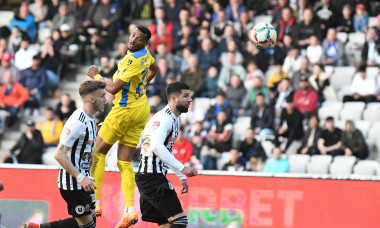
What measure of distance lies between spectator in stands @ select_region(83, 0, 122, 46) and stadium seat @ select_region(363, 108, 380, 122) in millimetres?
6967

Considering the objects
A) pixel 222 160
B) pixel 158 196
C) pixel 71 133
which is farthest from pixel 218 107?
pixel 71 133

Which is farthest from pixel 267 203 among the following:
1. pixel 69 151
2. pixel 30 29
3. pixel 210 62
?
pixel 30 29

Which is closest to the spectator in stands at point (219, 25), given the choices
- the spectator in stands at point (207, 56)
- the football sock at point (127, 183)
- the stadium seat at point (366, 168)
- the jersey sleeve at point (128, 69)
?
the spectator in stands at point (207, 56)

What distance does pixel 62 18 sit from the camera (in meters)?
21.1

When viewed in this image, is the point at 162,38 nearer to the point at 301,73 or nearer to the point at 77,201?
the point at 301,73

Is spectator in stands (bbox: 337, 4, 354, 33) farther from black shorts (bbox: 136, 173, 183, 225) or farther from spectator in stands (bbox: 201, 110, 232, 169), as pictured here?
black shorts (bbox: 136, 173, 183, 225)

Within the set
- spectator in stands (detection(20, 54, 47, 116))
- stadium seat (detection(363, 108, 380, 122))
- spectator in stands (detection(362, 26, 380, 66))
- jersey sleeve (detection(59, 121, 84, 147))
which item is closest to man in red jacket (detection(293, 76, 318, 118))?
stadium seat (detection(363, 108, 380, 122))

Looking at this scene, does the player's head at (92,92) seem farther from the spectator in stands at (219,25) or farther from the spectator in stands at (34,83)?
the spectator in stands at (34,83)

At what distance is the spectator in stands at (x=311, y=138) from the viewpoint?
1611 centimetres

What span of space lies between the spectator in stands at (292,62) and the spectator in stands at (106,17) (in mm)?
4860

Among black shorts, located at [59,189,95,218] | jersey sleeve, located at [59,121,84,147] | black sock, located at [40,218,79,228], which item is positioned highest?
jersey sleeve, located at [59,121,84,147]

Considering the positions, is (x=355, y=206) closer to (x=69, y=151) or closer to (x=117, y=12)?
(x=69, y=151)

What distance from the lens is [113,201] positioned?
43.2 feet

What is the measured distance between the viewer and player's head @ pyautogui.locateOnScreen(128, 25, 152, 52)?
10.9 meters
